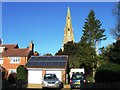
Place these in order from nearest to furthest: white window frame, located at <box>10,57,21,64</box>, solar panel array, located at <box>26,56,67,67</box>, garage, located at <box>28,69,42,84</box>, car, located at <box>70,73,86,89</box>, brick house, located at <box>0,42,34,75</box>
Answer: car, located at <box>70,73,86,89</box>
solar panel array, located at <box>26,56,67,67</box>
garage, located at <box>28,69,42,84</box>
brick house, located at <box>0,42,34,75</box>
white window frame, located at <box>10,57,21,64</box>

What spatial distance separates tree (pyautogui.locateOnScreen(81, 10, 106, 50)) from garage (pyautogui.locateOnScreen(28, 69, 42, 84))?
80.6ft

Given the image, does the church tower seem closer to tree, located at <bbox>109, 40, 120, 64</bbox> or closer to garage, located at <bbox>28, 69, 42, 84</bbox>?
garage, located at <bbox>28, 69, 42, 84</bbox>

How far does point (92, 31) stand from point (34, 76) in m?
28.0

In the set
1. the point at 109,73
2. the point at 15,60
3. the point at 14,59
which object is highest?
the point at 14,59

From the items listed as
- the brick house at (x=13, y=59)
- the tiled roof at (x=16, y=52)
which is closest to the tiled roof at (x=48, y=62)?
the brick house at (x=13, y=59)

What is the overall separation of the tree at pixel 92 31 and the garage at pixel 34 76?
80.6ft

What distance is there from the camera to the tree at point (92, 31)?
2928 inches

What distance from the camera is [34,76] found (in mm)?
52062

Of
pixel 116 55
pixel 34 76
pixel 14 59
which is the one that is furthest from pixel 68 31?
pixel 116 55

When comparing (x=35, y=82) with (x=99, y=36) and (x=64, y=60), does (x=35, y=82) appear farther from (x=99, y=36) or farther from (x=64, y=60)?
(x=99, y=36)

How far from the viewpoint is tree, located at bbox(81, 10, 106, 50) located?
2928 inches

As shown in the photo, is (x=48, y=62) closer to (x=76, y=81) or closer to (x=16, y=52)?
(x=16, y=52)

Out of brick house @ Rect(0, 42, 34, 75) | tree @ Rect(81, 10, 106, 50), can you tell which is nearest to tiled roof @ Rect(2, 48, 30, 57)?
brick house @ Rect(0, 42, 34, 75)

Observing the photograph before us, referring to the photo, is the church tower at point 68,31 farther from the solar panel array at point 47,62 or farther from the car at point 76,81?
the car at point 76,81
